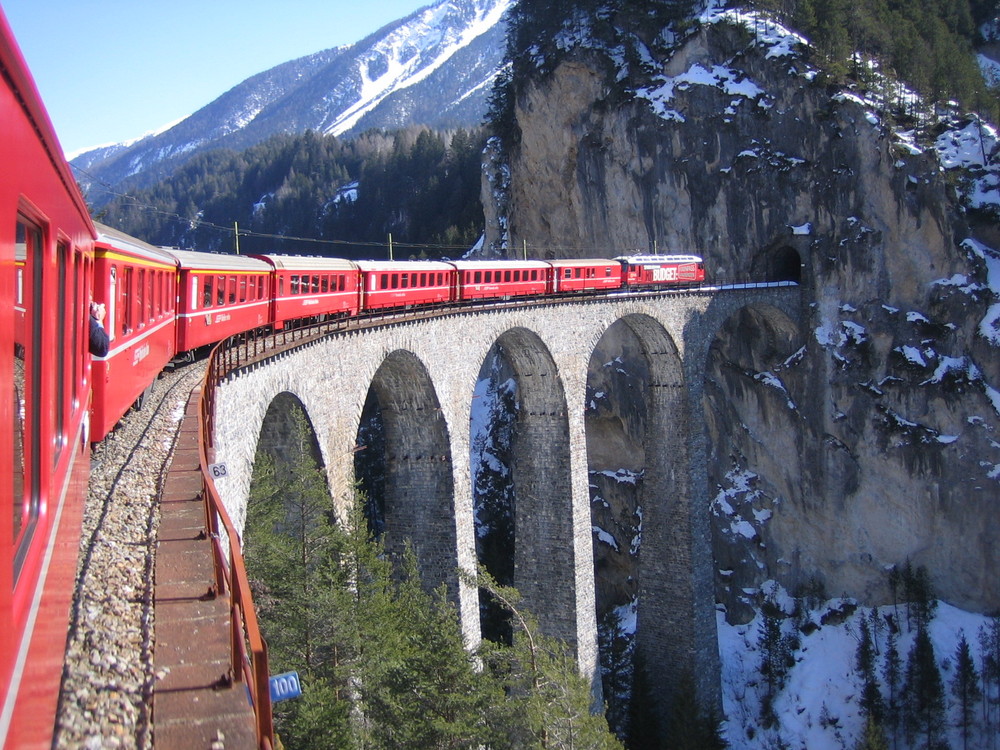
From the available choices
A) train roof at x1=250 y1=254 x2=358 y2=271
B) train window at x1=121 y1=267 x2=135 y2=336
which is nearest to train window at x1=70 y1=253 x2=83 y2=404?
train window at x1=121 y1=267 x2=135 y2=336

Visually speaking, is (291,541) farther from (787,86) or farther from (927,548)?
(787,86)

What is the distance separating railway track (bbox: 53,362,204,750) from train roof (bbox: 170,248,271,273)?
4.95 m

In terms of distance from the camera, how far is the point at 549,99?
133 ft

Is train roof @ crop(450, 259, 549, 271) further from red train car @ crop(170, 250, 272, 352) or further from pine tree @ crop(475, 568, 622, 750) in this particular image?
pine tree @ crop(475, 568, 622, 750)

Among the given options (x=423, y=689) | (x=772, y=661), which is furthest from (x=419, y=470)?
(x=772, y=661)

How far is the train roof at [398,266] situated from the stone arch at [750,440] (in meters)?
17.2

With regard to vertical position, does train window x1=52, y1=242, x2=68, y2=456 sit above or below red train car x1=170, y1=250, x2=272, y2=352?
below

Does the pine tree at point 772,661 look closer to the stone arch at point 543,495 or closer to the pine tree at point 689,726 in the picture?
the pine tree at point 689,726

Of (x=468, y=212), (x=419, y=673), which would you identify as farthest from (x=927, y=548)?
(x=468, y=212)

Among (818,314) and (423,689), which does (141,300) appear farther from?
(818,314)

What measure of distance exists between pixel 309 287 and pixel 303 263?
2.23 feet

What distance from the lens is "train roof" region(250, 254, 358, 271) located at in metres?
15.8

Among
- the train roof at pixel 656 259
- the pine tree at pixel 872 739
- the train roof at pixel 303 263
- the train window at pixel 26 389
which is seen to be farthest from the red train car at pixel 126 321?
the pine tree at pixel 872 739

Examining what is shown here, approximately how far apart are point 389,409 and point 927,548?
81.2 feet
